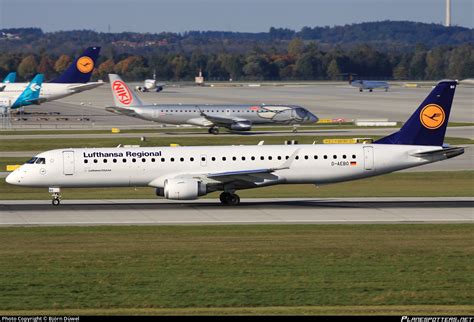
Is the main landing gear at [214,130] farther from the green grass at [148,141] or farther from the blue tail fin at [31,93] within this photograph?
the blue tail fin at [31,93]

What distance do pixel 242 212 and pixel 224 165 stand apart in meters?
3.30

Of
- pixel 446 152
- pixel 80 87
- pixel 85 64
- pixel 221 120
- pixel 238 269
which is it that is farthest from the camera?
pixel 80 87

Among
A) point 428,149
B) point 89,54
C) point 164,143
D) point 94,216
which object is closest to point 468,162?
point 428,149

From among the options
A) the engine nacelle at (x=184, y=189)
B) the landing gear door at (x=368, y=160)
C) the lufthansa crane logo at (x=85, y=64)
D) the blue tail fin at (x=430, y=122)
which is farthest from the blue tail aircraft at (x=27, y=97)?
the landing gear door at (x=368, y=160)

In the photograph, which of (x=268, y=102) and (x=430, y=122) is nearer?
(x=430, y=122)

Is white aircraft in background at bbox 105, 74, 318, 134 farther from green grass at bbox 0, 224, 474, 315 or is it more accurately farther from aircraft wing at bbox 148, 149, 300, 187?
green grass at bbox 0, 224, 474, 315

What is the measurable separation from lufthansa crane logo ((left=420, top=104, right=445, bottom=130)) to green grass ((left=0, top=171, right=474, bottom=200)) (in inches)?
196

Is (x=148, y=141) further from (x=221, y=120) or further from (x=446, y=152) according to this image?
(x=446, y=152)

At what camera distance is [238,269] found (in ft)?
98.9

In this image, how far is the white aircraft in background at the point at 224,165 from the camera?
4594 centimetres

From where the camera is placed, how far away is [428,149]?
46.8 m

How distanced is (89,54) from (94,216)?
8348cm

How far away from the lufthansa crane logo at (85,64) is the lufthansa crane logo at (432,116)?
8193cm

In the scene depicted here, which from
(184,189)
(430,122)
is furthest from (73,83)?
(430,122)
